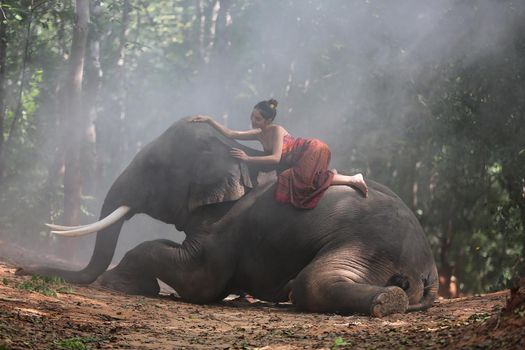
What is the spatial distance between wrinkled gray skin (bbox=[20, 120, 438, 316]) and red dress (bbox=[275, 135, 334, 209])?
12 cm

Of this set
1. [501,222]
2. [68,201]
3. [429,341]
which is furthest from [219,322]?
[501,222]

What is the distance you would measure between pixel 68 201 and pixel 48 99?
13574 millimetres

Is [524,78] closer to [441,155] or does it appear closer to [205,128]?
[441,155]

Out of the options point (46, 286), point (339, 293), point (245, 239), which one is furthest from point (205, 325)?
point (245, 239)

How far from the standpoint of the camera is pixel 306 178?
1098 cm

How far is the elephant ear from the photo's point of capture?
11.3 meters

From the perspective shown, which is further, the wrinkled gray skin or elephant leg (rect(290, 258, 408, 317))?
the wrinkled gray skin

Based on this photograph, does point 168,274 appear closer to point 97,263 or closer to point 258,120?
point 97,263

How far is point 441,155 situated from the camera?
798 inches

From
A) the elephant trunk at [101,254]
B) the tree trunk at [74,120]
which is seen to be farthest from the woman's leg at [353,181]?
the tree trunk at [74,120]

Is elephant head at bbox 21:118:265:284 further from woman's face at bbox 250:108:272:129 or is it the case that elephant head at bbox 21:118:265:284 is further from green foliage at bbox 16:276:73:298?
green foliage at bbox 16:276:73:298

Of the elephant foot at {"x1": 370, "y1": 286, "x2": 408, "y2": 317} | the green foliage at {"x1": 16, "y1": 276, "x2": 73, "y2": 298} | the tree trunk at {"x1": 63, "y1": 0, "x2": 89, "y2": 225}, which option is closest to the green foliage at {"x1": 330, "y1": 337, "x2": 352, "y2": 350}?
the elephant foot at {"x1": 370, "y1": 286, "x2": 408, "y2": 317}

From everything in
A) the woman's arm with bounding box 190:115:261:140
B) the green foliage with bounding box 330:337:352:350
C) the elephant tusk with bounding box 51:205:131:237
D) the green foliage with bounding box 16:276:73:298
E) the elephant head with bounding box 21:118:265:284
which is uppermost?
the woman's arm with bounding box 190:115:261:140

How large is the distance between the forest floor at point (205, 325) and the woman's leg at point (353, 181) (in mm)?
1763
